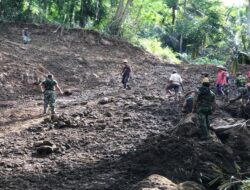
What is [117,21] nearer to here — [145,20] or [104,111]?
[145,20]

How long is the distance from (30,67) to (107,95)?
482 cm

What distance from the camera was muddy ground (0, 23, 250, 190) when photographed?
959 centimetres

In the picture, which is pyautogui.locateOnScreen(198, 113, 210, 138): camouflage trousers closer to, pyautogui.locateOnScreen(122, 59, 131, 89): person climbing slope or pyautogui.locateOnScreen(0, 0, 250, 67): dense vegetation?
pyautogui.locateOnScreen(122, 59, 131, 89): person climbing slope

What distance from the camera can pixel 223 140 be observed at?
11320mm

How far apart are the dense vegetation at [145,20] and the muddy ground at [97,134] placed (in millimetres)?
5803

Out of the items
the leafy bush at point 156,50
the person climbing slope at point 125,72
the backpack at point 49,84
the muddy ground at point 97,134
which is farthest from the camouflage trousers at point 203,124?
the leafy bush at point 156,50

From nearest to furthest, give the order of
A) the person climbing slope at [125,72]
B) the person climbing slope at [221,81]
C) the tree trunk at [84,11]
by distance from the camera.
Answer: the person climbing slope at [221,81]
the person climbing slope at [125,72]
the tree trunk at [84,11]

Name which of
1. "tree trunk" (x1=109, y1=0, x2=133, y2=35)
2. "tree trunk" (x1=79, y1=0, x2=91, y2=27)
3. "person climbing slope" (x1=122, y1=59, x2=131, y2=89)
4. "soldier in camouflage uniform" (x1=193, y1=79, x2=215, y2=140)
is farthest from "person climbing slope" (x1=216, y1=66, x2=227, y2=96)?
"tree trunk" (x1=79, y1=0, x2=91, y2=27)

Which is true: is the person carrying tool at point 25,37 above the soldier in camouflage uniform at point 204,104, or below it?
above

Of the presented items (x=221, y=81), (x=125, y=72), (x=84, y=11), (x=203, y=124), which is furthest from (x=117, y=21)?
(x=203, y=124)

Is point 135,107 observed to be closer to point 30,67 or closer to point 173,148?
point 173,148

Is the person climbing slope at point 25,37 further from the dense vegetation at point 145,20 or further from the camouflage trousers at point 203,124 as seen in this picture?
the camouflage trousers at point 203,124

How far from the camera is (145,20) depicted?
130 ft

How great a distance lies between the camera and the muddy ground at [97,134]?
31.4 ft
